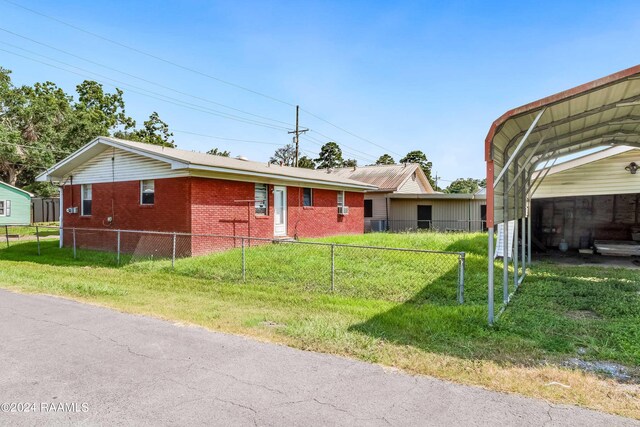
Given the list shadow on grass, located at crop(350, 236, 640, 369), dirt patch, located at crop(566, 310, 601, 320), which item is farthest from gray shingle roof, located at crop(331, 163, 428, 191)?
dirt patch, located at crop(566, 310, 601, 320)

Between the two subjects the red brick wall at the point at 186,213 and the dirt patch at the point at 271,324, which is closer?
the dirt patch at the point at 271,324

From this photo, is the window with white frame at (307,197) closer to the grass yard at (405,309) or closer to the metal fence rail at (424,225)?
the grass yard at (405,309)

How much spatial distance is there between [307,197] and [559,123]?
11.9 meters

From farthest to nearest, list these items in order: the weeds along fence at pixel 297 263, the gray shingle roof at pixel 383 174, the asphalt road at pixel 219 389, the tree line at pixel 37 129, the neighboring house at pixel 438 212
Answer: the tree line at pixel 37 129
the gray shingle roof at pixel 383 174
the neighboring house at pixel 438 212
the weeds along fence at pixel 297 263
the asphalt road at pixel 219 389

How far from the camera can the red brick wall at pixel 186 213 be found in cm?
1229

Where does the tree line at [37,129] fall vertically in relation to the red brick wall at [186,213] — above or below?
above

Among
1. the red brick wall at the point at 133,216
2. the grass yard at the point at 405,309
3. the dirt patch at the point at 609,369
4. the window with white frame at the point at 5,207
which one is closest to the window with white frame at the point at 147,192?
the red brick wall at the point at 133,216

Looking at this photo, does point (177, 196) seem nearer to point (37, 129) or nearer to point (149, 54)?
point (149, 54)

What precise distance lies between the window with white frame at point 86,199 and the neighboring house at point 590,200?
52.6ft

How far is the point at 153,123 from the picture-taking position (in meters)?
48.0

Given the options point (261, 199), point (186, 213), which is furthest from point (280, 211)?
point (186, 213)

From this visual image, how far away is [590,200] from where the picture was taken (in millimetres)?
16438

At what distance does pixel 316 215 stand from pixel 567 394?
1440 cm

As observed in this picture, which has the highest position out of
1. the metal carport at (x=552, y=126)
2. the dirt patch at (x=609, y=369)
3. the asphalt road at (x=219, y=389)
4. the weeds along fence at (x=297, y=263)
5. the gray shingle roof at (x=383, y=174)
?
the gray shingle roof at (x=383, y=174)
